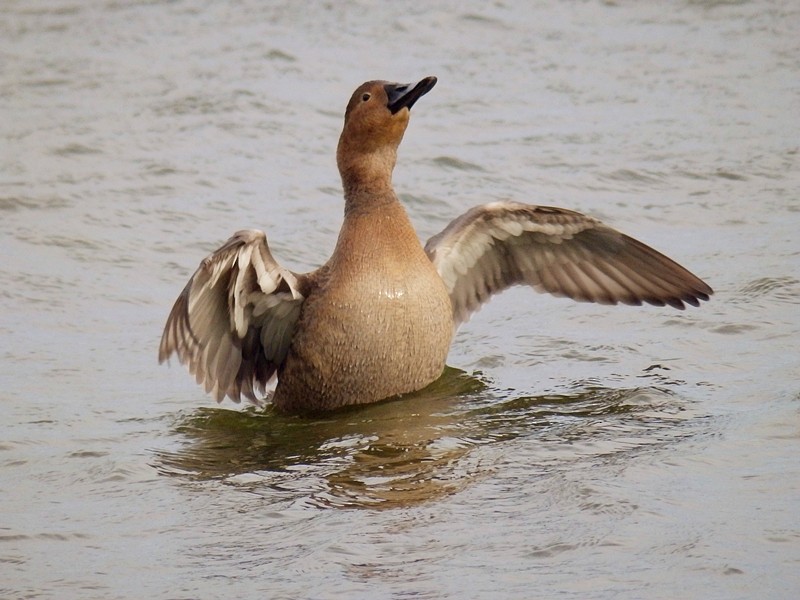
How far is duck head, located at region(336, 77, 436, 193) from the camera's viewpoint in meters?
7.49

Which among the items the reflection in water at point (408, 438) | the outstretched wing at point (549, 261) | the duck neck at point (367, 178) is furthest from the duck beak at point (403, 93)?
the reflection in water at point (408, 438)

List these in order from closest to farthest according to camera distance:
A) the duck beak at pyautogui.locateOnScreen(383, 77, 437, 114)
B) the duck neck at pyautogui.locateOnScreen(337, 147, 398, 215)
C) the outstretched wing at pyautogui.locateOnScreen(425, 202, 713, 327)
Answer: the duck beak at pyautogui.locateOnScreen(383, 77, 437, 114) → the duck neck at pyautogui.locateOnScreen(337, 147, 398, 215) → the outstretched wing at pyautogui.locateOnScreen(425, 202, 713, 327)

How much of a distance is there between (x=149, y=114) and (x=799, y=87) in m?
5.78

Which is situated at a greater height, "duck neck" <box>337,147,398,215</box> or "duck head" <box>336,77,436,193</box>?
"duck head" <box>336,77,436,193</box>

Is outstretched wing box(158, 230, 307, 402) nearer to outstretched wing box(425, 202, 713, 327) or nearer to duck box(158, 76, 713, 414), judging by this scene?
duck box(158, 76, 713, 414)

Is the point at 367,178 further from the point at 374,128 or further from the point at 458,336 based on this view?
the point at 458,336

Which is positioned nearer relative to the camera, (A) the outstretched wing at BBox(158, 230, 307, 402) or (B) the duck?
(A) the outstretched wing at BBox(158, 230, 307, 402)

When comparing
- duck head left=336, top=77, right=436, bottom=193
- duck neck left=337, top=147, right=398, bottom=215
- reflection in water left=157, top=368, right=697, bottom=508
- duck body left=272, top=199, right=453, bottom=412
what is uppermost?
duck head left=336, top=77, right=436, bottom=193

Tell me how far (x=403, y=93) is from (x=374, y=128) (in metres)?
0.25

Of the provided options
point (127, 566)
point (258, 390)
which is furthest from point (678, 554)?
point (258, 390)

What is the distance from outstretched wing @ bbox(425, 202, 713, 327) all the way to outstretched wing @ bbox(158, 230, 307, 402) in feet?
3.29

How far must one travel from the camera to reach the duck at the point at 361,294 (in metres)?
7.20

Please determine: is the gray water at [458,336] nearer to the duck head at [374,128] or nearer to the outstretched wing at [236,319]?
the outstretched wing at [236,319]

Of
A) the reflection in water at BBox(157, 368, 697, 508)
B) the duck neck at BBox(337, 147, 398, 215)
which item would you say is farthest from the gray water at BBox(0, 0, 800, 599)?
the duck neck at BBox(337, 147, 398, 215)
